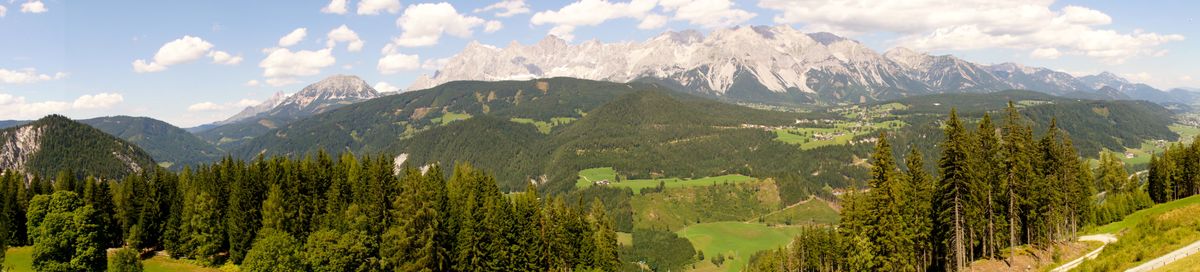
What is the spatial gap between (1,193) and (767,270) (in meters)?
111

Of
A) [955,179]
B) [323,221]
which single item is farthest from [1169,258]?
[323,221]

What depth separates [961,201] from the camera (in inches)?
2419

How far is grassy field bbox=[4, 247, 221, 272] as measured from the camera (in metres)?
70.3

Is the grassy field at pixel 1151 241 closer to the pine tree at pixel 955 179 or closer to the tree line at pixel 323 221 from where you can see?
the pine tree at pixel 955 179

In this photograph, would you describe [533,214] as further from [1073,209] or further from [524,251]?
[1073,209]

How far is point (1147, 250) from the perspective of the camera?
129ft

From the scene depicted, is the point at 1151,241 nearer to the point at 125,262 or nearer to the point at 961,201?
the point at 961,201

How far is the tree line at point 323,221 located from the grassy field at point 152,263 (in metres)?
1.59

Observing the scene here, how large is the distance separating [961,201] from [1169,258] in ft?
82.2

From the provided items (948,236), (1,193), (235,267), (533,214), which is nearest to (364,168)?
(235,267)

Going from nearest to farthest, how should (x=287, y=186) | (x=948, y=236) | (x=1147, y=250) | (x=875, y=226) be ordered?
(x=1147, y=250) → (x=875, y=226) → (x=948, y=236) → (x=287, y=186)

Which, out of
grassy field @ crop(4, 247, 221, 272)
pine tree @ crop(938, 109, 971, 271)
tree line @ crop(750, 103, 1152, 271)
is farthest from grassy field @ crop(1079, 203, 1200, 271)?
grassy field @ crop(4, 247, 221, 272)

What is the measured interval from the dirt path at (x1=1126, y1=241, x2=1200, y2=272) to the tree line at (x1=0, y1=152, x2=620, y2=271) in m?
51.5

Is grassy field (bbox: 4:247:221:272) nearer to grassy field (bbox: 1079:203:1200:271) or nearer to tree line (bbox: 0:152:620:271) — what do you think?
tree line (bbox: 0:152:620:271)
